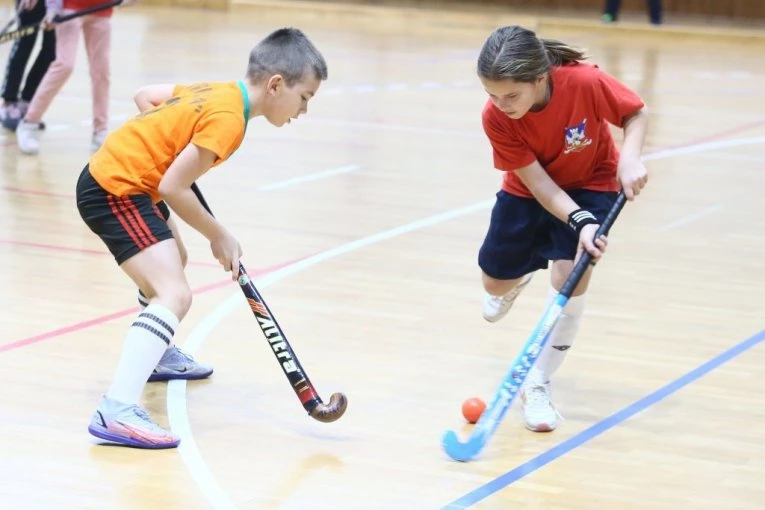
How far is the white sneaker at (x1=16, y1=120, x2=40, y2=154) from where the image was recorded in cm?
717

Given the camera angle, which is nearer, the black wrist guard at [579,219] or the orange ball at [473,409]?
the black wrist guard at [579,219]

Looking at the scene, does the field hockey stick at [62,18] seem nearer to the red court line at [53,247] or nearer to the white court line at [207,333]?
the red court line at [53,247]

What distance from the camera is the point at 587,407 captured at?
377 centimetres

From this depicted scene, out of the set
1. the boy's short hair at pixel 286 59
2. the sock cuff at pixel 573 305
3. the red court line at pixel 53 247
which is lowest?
the red court line at pixel 53 247

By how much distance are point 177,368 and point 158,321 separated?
0.54 meters

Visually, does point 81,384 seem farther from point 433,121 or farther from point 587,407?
point 433,121

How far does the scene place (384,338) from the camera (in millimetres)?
4340

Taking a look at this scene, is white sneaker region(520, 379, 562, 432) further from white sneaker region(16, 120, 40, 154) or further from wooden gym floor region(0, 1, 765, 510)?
white sneaker region(16, 120, 40, 154)

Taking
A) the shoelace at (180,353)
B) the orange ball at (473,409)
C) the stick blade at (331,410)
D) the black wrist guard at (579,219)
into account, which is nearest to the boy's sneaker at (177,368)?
the shoelace at (180,353)

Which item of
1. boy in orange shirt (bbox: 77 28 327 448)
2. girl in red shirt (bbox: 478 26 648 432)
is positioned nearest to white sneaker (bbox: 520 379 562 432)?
girl in red shirt (bbox: 478 26 648 432)

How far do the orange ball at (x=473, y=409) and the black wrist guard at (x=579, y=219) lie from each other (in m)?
0.53

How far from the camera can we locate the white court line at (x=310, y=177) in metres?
6.66

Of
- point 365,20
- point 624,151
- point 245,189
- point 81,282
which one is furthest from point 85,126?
point 365,20

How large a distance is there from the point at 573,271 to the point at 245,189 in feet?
11.1
